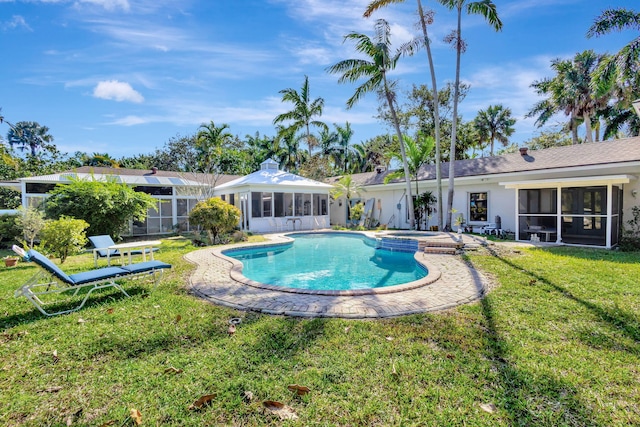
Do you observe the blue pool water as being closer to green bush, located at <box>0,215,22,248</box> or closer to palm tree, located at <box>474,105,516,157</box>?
green bush, located at <box>0,215,22,248</box>

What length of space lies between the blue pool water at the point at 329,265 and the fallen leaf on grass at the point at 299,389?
4406mm

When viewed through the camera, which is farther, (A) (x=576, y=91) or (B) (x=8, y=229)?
(A) (x=576, y=91)

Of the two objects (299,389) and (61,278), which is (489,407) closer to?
(299,389)

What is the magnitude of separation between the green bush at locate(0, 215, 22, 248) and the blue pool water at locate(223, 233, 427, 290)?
9.71m

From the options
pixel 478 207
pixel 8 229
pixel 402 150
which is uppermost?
pixel 402 150

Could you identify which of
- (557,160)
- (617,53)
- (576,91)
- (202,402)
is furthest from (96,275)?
(576,91)

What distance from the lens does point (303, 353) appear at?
3.45 m

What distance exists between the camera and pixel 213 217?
13.2m

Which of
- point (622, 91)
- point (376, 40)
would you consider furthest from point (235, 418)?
point (622, 91)

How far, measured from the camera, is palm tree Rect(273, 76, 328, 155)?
22547mm

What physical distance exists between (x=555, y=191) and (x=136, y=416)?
657 inches

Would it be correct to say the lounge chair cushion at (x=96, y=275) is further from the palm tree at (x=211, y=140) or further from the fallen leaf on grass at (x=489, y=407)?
the palm tree at (x=211, y=140)

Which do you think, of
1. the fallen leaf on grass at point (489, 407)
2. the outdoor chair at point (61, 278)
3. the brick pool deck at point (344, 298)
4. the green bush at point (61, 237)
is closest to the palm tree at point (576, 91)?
the brick pool deck at point (344, 298)

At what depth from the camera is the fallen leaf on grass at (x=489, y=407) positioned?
2482 millimetres
